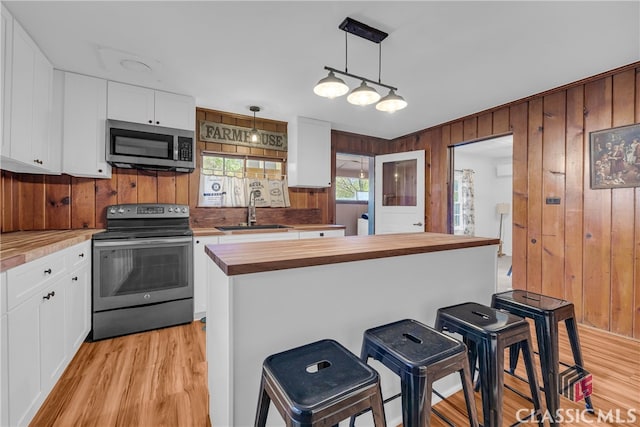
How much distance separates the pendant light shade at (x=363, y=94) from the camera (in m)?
1.87

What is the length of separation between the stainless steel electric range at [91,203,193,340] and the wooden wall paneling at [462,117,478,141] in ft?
12.0

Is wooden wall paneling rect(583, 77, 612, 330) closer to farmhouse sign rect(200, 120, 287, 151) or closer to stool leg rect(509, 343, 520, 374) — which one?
stool leg rect(509, 343, 520, 374)

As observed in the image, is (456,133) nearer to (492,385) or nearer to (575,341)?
(575,341)

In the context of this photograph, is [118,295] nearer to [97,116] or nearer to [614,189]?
[97,116]

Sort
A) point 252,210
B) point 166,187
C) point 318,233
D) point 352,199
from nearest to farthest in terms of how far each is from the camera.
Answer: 1. point 166,187
2. point 318,233
3. point 252,210
4. point 352,199

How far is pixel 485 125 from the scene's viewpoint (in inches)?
143

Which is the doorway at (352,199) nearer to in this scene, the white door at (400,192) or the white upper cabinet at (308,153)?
the white door at (400,192)

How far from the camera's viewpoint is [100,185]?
296 centimetres

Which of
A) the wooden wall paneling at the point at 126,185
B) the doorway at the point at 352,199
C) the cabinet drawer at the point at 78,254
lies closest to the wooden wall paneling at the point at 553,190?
the doorway at the point at 352,199

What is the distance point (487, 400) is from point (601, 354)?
178 cm

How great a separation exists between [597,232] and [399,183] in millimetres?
2488

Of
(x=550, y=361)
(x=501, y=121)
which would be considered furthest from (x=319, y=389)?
(x=501, y=121)

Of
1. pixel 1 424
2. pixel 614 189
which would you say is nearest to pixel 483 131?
pixel 614 189

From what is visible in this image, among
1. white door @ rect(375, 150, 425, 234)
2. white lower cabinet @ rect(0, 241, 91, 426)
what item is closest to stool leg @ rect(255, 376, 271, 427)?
white lower cabinet @ rect(0, 241, 91, 426)
